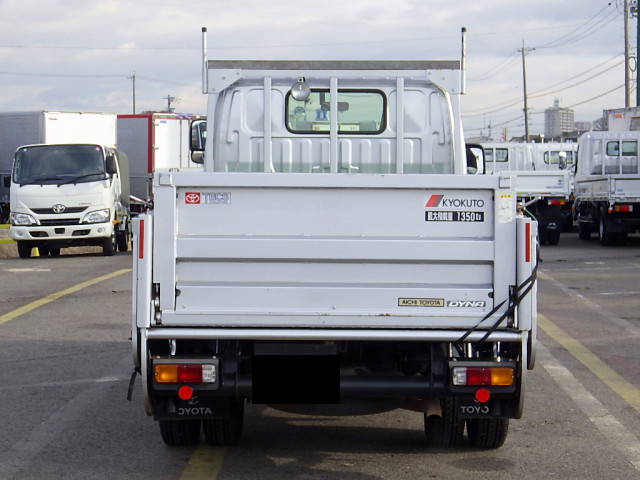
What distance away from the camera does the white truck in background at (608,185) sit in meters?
25.0

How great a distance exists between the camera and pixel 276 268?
207 inches

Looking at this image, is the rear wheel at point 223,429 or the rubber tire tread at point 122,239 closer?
the rear wheel at point 223,429

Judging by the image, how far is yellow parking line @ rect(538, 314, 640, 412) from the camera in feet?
25.9

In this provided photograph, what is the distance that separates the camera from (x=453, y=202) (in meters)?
5.23

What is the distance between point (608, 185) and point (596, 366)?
55.1 feet

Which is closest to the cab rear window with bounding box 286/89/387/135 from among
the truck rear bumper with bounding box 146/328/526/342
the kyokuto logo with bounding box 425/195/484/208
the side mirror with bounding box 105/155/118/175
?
the kyokuto logo with bounding box 425/195/484/208

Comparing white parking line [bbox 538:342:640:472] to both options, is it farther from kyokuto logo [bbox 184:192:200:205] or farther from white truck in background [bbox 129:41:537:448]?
kyokuto logo [bbox 184:192:200:205]

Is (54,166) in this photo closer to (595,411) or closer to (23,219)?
(23,219)

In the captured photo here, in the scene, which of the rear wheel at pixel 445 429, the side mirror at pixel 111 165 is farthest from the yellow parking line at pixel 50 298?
the rear wheel at pixel 445 429

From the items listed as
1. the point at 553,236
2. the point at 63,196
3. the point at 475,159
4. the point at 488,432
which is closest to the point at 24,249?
the point at 63,196

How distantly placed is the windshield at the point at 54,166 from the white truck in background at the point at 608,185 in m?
12.1

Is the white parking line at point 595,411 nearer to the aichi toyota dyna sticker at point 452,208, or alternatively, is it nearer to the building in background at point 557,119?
the aichi toyota dyna sticker at point 452,208

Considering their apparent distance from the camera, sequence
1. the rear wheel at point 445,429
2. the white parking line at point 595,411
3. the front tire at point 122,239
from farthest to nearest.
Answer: the front tire at point 122,239 < the white parking line at point 595,411 < the rear wheel at point 445,429

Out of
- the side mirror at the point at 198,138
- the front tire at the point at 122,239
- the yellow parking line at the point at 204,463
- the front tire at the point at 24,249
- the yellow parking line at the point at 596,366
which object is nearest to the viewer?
the yellow parking line at the point at 204,463
